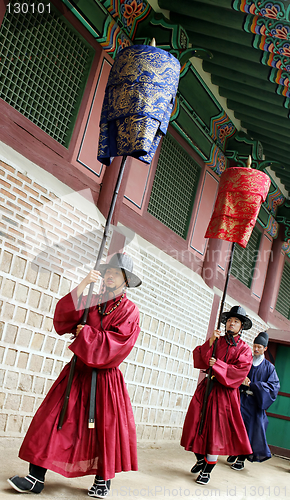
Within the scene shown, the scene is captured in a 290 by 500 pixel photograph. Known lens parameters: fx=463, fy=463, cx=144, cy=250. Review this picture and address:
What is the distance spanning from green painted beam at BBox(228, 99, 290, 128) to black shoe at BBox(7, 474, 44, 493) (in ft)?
16.3

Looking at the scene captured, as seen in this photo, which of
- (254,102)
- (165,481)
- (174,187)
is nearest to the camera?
(165,481)

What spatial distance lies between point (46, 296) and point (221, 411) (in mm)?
1834

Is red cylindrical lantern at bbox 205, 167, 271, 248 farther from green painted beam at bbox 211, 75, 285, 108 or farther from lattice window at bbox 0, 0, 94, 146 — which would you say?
lattice window at bbox 0, 0, 94, 146

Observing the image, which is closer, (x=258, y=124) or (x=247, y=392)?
(x=247, y=392)

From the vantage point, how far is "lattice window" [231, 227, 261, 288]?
7961 mm

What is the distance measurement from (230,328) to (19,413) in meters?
1.99

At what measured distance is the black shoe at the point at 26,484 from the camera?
8.11ft

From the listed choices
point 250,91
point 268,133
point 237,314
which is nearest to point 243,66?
point 250,91

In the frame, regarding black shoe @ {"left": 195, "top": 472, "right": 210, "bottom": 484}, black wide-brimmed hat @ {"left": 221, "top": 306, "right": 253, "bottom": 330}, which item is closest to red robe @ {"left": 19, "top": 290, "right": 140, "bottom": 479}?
black shoe @ {"left": 195, "top": 472, "right": 210, "bottom": 484}

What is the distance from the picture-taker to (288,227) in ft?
30.0

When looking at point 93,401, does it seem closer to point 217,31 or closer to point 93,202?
point 93,202

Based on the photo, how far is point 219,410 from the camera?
4.08 meters

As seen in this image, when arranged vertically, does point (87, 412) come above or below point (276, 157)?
below

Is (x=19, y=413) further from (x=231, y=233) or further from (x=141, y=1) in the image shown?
(x=141, y=1)
